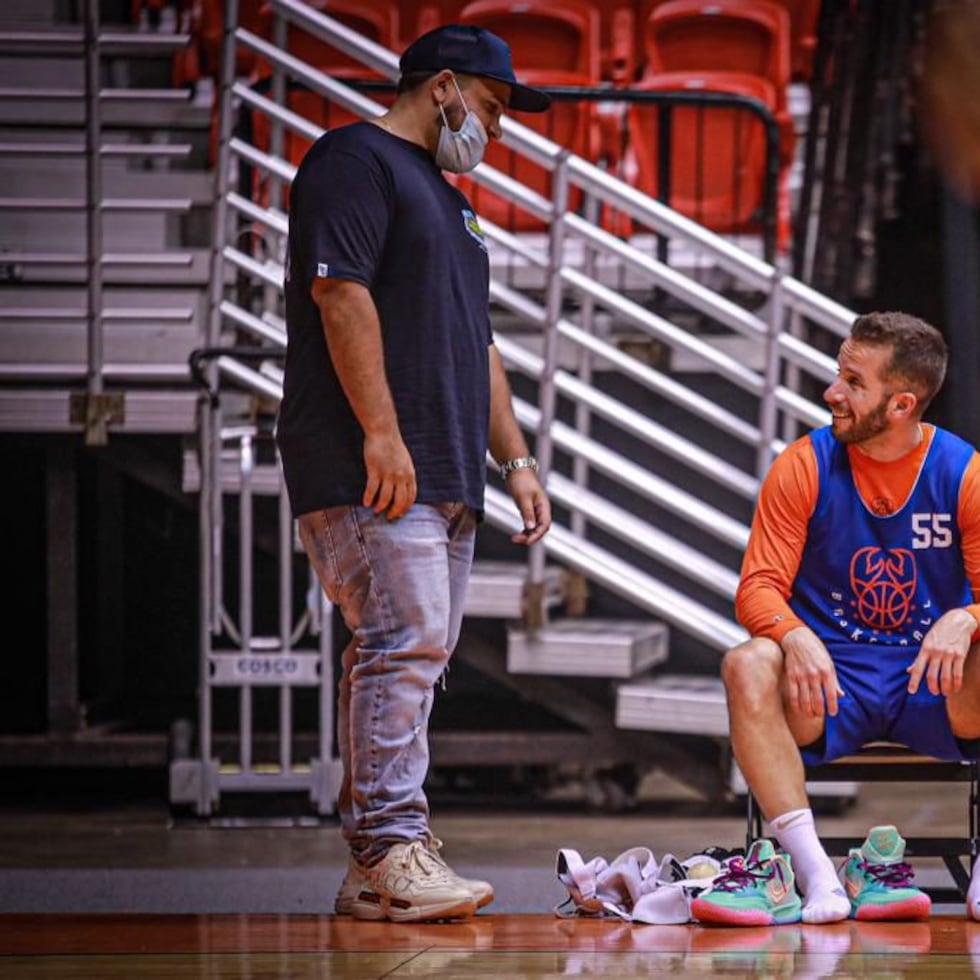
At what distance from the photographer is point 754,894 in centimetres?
302

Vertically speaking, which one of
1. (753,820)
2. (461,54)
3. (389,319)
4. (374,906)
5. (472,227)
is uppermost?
(461,54)

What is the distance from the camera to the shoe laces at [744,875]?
3.03 metres

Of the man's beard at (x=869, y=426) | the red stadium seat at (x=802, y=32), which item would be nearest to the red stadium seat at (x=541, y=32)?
the red stadium seat at (x=802, y=32)

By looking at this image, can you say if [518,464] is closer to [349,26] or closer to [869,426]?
[869,426]

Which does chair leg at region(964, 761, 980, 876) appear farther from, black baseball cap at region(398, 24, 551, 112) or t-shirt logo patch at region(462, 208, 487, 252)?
black baseball cap at region(398, 24, 551, 112)

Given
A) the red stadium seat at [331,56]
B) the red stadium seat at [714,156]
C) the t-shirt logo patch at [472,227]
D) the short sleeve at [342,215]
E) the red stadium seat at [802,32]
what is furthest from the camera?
the red stadium seat at [802,32]

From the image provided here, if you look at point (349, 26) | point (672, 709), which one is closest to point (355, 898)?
point (672, 709)

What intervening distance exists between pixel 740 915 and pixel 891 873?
29 cm

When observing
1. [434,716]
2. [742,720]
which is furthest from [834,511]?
[434,716]

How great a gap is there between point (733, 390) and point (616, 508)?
540mm

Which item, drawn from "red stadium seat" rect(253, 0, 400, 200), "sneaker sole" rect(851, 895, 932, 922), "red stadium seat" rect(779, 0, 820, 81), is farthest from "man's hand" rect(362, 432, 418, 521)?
"red stadium seat" rect(779, 0, 820, 81)

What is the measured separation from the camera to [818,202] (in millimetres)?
6727

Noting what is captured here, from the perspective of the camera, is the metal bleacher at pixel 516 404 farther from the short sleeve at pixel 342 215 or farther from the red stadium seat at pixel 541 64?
the short sleeve at pixel 342 215

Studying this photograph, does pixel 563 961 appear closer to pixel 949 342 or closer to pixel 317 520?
pixel 317 520
